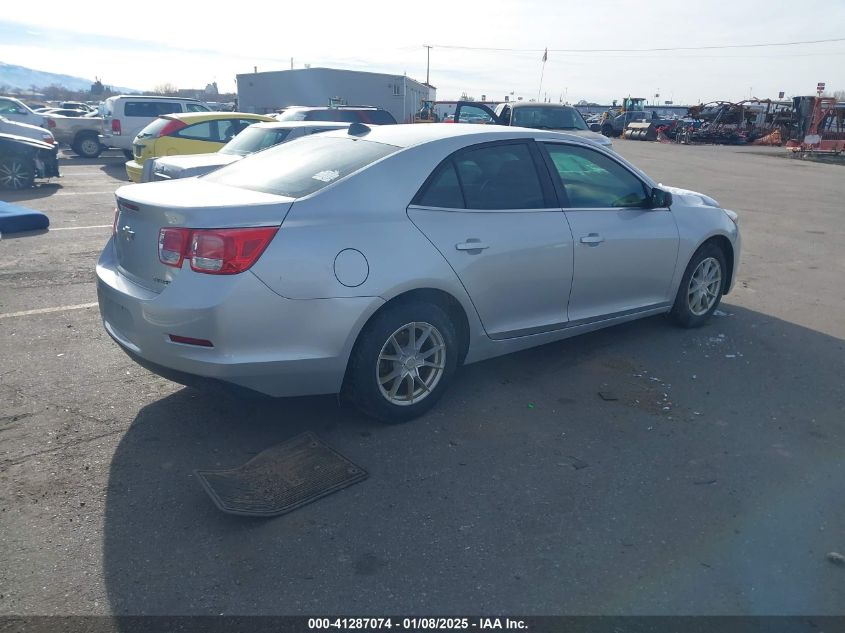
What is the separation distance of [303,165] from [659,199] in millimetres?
2764

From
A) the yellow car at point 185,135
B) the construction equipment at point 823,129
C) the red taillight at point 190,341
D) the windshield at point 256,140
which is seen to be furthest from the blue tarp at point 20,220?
the construction equipment at point 823,129

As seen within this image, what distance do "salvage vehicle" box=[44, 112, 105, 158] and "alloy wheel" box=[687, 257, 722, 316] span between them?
20882 mm

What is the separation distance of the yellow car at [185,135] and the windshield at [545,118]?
6152 millimetres

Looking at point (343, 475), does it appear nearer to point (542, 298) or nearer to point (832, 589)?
point (542, 298)

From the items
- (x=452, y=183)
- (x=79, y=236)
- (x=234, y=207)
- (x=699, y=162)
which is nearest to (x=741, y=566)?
(x=452, y=183)

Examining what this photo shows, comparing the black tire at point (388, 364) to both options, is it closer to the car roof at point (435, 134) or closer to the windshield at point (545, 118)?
the car roof at point (435, 134)

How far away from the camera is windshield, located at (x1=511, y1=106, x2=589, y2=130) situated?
1561 centimetres

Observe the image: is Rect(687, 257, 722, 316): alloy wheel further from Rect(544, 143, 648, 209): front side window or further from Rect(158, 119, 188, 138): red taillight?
Rect(158, 119, 188, 138): red taillight

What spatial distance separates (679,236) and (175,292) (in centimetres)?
394

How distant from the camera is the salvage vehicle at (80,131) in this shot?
2195cm

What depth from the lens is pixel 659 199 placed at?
5.35m

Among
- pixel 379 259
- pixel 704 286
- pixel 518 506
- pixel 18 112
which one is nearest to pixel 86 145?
pixel 18 112

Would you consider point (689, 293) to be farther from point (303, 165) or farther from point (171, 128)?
point (171, 128)

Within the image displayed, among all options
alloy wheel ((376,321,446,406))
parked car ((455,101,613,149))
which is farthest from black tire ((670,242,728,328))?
parked car ((455,101,613,149))
